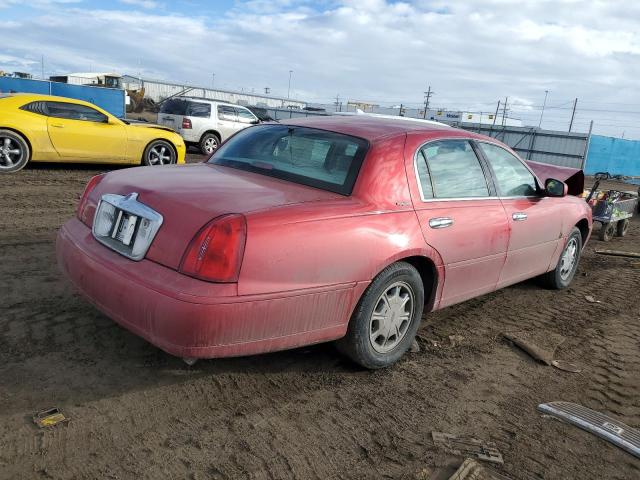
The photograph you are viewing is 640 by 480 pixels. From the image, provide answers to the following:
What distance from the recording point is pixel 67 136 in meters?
9.82

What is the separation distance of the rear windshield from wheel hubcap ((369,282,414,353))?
72 centimetres

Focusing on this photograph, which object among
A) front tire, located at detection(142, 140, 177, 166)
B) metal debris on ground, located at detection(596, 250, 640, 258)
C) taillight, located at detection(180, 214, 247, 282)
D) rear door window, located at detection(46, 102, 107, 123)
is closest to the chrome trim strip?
taillight, located at detection(180, 214, 247, 282)

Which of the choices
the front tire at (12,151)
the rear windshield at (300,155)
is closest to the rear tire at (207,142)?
the front tire at (12,151)

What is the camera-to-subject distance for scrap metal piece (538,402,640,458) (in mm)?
2862

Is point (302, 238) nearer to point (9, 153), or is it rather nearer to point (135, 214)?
point (135, 214)

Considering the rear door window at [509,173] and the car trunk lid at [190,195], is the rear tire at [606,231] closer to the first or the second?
the rear door window at [509,173]

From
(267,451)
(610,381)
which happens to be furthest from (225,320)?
(610,381)

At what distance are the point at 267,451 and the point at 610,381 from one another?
2.50 meters

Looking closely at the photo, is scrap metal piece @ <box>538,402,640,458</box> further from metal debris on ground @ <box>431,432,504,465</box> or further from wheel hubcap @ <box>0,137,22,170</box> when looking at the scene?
wheel hubcap @ <box>0,137,22,170</box>

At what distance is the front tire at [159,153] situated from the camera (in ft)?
36.1

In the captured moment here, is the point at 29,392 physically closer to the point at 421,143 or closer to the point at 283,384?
the point at 283,384

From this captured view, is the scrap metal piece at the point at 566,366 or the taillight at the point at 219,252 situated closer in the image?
the taillight at the point at 219,252

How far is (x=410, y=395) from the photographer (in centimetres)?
320

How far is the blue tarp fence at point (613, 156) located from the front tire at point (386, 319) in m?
25.2
